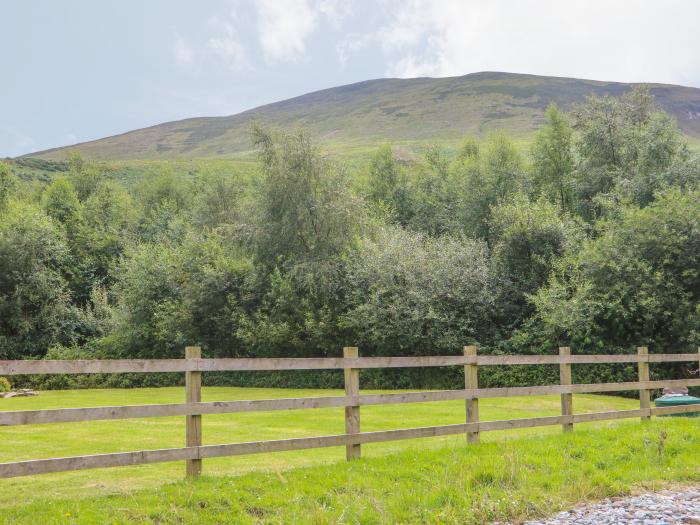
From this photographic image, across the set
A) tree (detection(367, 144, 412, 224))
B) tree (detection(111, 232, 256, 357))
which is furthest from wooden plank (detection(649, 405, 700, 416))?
tree (detection(367, 144, 412, 224))

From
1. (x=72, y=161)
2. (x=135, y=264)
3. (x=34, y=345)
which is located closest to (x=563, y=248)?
(x=135, y=264)

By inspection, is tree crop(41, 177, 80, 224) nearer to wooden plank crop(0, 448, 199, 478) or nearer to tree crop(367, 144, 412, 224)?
tree crop(367, 144, 412, 224)

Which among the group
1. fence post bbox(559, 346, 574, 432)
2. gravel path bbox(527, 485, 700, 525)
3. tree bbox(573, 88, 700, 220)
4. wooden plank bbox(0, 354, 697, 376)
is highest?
tree bbox(573, 88, 700, 220)

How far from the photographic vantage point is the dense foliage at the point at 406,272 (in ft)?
90.3

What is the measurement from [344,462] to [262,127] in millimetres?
29237

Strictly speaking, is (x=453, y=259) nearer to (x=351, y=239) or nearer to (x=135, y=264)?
(x=351, y=239)

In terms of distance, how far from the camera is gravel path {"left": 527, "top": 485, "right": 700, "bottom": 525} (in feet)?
21.9

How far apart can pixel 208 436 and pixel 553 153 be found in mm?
43206

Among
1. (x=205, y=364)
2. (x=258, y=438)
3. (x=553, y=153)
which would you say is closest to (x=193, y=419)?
(x=205, y=364)

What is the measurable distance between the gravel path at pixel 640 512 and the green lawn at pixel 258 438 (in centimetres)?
83

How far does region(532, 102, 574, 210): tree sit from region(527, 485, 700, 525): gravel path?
142 feet

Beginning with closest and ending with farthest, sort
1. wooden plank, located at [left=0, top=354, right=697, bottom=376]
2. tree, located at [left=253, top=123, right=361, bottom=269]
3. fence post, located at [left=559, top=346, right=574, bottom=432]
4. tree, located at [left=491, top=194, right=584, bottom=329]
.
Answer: wooden plank, located at [left=0, top=354, right=697, bottom=376], fence post, located at [left=559, top=346, right=574, bottom=432], tree, located at [left=491, top=194, right=584, bottom=329], tree, located at [left=253, top=123, right=361, bottom=269]

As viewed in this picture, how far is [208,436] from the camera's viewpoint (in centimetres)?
1390

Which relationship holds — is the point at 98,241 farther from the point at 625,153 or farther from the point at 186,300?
the point at 625,153
